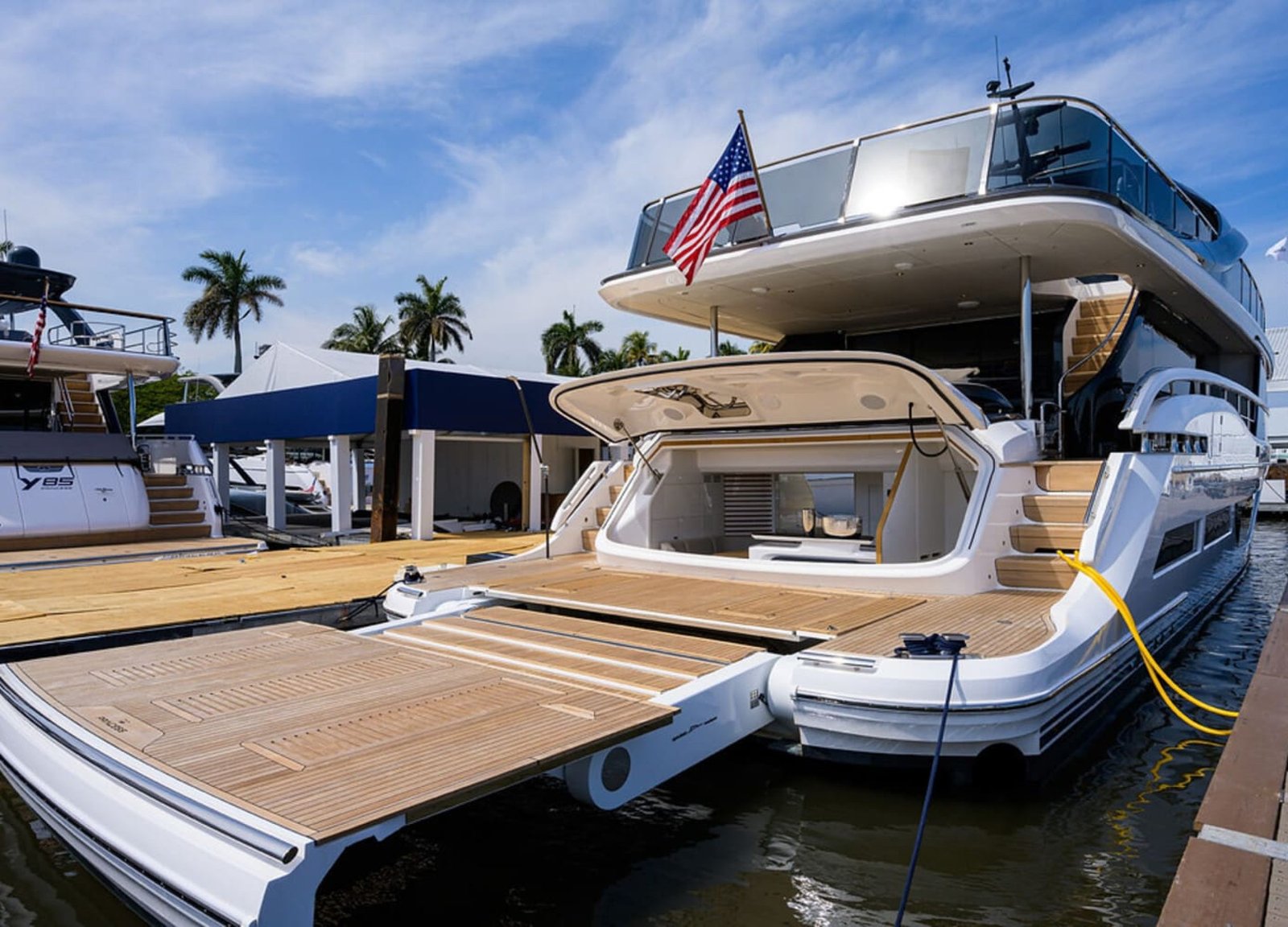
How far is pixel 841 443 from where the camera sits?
24.5ft

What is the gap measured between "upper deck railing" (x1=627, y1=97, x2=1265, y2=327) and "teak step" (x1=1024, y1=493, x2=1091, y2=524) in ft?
7.81

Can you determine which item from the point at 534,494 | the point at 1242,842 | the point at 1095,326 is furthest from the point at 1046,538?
the point at 534,494

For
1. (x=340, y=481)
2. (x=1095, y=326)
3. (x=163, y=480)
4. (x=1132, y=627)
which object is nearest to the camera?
(x=1132, y=627)

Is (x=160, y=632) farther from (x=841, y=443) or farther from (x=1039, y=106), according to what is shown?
(x=1039, y=106)

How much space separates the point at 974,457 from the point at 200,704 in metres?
5.37

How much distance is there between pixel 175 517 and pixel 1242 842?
15.0 meters

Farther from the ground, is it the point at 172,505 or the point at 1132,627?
the point at 172,505

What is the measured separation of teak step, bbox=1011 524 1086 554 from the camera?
6.15 metres

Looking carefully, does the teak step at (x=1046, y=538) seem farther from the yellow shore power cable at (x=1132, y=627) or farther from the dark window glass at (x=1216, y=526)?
the dark window glass at (x=1216, y=526)

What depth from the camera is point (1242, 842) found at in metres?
→ 3.12

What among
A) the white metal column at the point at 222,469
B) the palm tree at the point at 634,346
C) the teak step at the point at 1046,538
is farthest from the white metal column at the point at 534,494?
the palm tree at the point at 634,346

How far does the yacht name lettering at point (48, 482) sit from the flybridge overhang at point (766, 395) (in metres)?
9.43

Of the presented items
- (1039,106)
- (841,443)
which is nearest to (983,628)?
(841,443)

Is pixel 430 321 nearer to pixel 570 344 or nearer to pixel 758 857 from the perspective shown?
pixel 570 344
